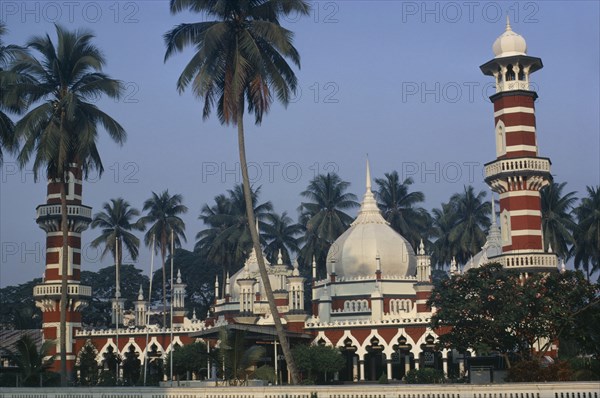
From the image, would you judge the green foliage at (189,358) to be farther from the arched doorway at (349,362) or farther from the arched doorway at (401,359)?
Answer: the arched doorway at (401,359)

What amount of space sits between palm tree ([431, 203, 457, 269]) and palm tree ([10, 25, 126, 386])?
152 ft

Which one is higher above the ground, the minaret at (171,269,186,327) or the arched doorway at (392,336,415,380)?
the minaret at (171,269,186,327)

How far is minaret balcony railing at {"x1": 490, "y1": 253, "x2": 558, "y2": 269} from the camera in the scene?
49.5m

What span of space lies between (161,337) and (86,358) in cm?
603

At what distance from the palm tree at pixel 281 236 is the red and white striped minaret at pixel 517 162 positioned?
41.3 m

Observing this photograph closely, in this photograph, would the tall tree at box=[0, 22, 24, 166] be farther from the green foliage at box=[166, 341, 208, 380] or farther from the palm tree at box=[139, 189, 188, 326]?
the palm tree at box=[139, 189, 188, 326]

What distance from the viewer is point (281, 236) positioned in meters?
91.8

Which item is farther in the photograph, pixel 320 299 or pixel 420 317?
pixel 320 299

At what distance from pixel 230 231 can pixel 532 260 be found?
140ft

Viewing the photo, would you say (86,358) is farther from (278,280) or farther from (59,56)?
(59,56)

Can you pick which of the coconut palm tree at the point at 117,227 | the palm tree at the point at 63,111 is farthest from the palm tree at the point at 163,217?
the palm tree at the point at 63,111

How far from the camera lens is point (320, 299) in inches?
2547

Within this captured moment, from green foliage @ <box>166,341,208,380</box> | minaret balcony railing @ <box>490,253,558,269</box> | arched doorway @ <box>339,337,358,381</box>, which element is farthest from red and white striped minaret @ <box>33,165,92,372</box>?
minaret balcony railing @ <box>490,253,558,269</box>

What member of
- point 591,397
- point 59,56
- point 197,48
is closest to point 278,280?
point 59,56
